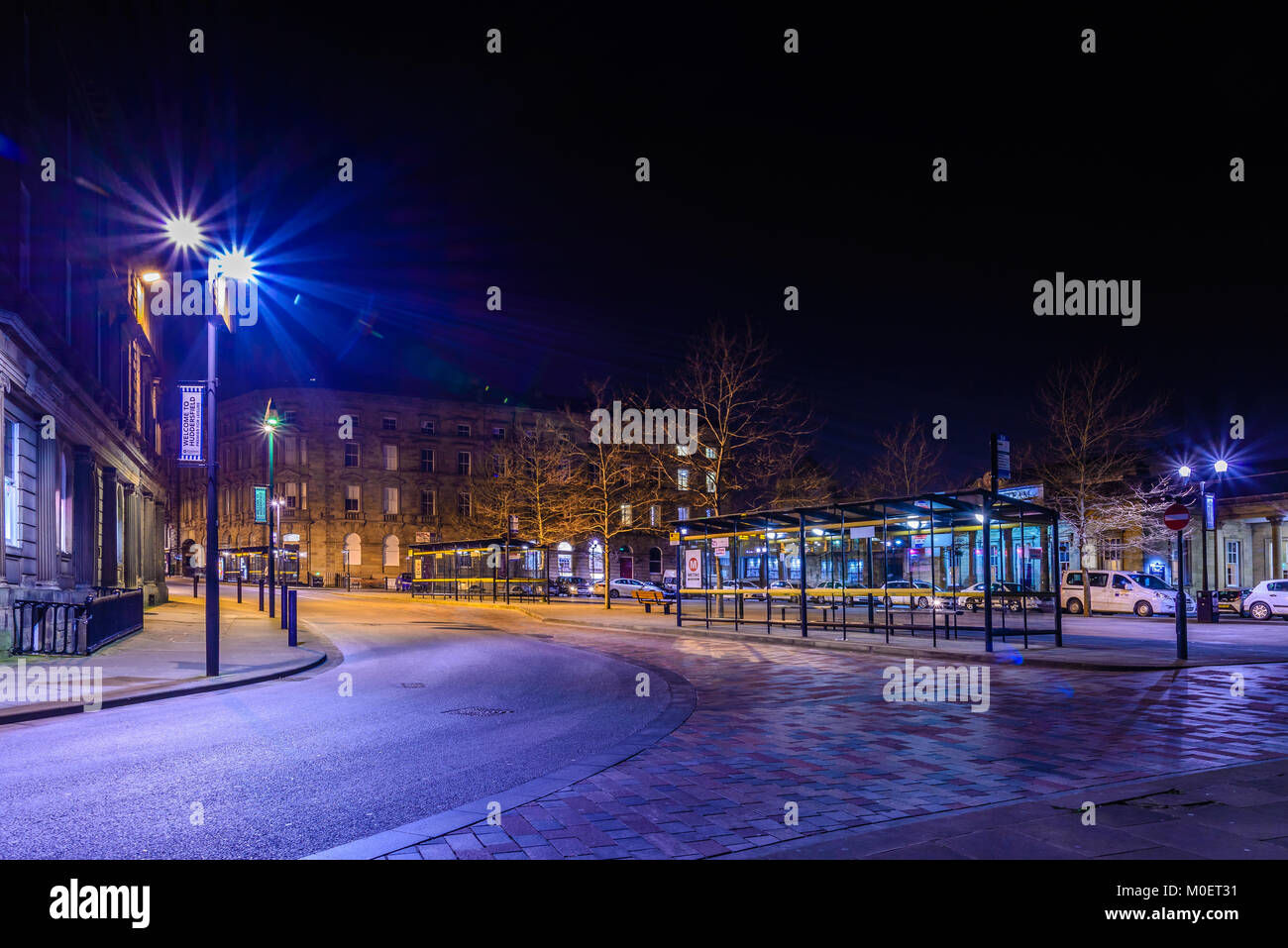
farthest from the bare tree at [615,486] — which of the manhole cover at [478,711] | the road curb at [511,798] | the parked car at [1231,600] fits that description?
the road curb at [511,798]

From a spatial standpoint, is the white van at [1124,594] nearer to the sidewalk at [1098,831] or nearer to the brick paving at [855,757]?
the brick paving at [855,757]

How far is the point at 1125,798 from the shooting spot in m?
6.55

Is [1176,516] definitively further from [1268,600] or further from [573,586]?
[573,586]

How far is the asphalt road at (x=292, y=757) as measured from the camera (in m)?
5.99

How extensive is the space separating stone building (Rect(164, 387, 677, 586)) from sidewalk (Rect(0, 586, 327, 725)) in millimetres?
47267

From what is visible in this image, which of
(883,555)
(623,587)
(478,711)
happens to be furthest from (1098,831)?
(623,587)

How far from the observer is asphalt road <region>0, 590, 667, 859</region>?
5988 mm

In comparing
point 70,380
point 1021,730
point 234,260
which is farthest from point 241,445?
point 1021,730

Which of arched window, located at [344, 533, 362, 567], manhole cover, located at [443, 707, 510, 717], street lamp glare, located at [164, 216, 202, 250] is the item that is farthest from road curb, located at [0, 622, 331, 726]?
arched window, located at [344, 533, 362, 567]

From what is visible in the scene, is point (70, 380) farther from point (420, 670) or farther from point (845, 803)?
point (845, 803)

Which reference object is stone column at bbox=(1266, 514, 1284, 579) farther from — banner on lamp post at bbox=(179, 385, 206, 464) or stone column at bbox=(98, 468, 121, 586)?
stone column at bbox=(98, 468, 121, 586)

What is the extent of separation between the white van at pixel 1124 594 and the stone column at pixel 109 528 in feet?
114

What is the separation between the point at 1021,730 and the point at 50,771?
9.13m

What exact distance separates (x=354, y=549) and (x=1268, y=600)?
6389cm
